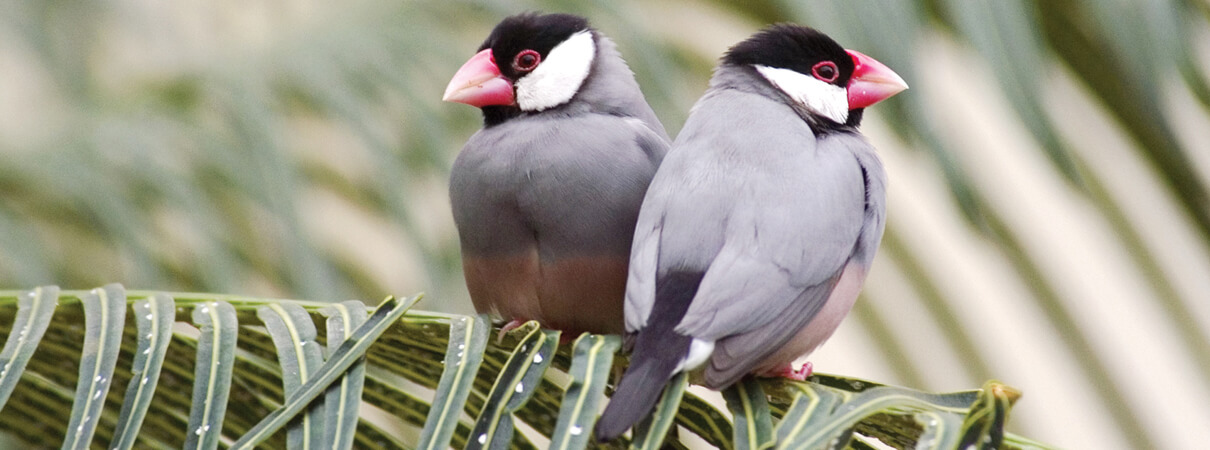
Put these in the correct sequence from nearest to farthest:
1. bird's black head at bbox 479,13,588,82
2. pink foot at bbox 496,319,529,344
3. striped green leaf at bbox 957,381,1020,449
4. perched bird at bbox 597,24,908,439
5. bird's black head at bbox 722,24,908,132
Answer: striped green leaf at bbox 957,381,1020,449, perched bird at bbox 597,24,908,439, pink foot at bbox 496,319,529,344, bird's black head at bbox 722,24,908,132, bird's black head at bbox 479,13,588,82

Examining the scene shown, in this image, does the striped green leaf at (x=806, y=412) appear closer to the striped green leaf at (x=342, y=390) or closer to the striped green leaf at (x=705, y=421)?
the striped green leaf at (x=705, y=421)

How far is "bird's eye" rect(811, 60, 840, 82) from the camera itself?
1.23m

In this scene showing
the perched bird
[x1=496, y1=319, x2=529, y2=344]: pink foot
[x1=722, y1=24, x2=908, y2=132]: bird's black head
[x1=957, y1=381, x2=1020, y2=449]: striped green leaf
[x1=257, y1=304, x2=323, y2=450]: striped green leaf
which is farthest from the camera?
[x1=722, y1=24, x2=908, y2=132]: bird's black head

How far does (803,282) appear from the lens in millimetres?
1002

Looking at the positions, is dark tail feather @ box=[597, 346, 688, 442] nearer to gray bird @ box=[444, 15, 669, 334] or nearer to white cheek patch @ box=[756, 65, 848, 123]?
gray bird @ box=[444, 15, 669, 334]

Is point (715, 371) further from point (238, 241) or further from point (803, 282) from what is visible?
point (238, 241)

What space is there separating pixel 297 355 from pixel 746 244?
38 cm

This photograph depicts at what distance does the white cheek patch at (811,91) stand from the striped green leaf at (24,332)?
2.34 feet

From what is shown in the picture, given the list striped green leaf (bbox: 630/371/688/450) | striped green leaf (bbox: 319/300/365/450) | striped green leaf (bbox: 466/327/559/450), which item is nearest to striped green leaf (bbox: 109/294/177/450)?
striped green leaf (bbox: 319/300/365/450)

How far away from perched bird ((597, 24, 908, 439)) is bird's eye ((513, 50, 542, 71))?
0.72ft

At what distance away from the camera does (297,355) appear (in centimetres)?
90

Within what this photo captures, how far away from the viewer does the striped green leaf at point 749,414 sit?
81 cm

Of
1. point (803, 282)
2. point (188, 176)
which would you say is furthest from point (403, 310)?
point (188, 176)

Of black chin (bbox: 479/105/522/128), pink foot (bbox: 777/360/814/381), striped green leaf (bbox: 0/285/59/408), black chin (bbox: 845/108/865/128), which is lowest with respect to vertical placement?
striped green leaf (bbox: 0/285/59/408)
